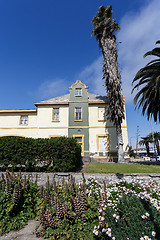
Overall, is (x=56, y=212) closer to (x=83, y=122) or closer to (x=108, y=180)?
(x=108, y=180)

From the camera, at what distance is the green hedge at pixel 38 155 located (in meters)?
6.30

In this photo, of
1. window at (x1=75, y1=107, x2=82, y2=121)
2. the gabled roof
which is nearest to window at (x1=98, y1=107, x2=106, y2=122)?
the gabled roof

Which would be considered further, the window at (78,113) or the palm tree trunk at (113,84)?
the window at (78,113)

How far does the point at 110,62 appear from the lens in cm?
1402

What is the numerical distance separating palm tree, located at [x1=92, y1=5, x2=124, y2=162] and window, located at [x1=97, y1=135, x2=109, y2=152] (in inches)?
89.4

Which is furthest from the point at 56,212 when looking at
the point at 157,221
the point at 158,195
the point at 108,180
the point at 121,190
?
the point at 158,195

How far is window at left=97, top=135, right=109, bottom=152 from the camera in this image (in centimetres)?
1526

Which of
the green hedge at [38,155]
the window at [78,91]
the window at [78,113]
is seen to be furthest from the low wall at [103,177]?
the window at [78,91]

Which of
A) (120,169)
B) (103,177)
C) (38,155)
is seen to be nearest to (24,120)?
(38,155)

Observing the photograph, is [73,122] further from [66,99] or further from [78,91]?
[78,91]

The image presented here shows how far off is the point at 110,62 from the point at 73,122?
27.6 feet

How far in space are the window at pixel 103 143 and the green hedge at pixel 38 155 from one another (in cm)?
925

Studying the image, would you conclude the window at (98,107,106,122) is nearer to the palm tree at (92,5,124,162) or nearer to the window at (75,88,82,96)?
the palm tree at (92,5,124,162)

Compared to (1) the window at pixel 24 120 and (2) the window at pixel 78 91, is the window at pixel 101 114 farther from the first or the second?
(1) the window at pixel 24 120
